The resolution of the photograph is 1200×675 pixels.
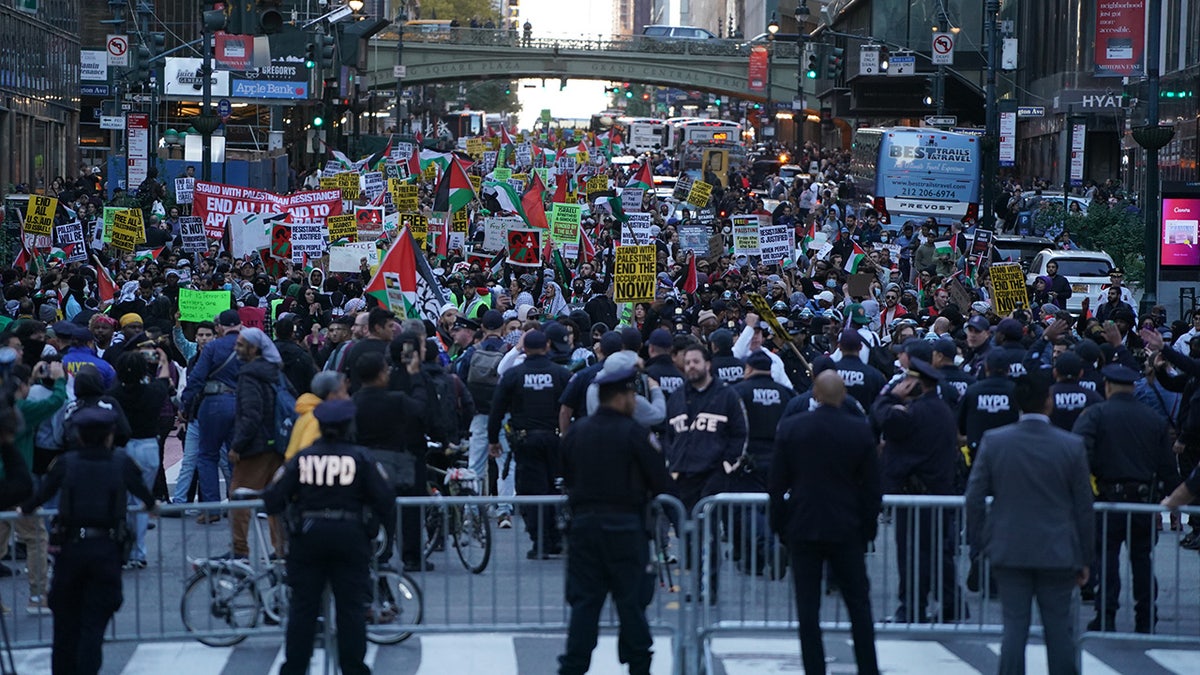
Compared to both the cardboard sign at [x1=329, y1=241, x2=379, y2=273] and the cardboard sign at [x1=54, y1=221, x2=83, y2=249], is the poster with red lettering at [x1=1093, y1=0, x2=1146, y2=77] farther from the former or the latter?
the cardboard sign at [x1=54, y1=221, x2=83, y2=249]

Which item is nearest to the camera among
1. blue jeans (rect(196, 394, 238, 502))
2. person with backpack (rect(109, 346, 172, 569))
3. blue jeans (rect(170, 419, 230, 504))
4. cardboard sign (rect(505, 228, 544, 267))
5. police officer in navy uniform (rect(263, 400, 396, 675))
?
police officer in navy uniform (rect(263, 400, 396, 675))

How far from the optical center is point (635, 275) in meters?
19.0

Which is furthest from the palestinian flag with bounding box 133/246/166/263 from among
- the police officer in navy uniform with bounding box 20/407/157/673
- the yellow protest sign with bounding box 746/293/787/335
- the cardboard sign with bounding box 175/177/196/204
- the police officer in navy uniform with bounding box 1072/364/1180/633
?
the police officer in navy uniform with bounding box 1072/364/1180/633

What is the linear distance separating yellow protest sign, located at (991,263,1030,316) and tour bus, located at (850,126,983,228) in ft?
67.9

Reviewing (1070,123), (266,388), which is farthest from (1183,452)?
(1070,123)

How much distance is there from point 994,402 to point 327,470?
4580mm

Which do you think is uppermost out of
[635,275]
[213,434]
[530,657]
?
[635,275]

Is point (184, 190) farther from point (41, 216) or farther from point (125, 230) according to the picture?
point (41, 216)

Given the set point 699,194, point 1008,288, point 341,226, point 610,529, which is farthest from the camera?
point 699,194

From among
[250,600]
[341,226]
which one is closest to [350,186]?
[341,226]

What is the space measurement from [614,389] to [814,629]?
1.48m

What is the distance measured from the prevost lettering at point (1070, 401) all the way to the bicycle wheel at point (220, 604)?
512 centimetres

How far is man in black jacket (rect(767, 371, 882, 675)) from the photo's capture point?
855cm

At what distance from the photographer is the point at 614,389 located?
8688mm
